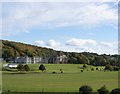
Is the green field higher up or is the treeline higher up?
the treeline

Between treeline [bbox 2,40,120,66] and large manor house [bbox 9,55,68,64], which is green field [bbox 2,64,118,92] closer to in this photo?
treeline [bbox 2,40,120,66]

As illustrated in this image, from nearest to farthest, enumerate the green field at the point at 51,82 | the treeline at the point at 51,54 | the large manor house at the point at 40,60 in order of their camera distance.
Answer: the green field at the point at 51,82, the treeline at the point at 51,54, the large manor house at the point at 40,60

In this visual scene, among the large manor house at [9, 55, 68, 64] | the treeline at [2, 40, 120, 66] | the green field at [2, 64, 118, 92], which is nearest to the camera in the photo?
the green field at [2, 64, 118, 92]

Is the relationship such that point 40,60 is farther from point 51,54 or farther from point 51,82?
point 51,82

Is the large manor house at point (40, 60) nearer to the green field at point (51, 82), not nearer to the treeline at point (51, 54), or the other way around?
the treeline at point (51, 54)

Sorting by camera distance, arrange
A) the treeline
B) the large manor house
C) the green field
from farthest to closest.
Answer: the large manor house
the treeline
the green field

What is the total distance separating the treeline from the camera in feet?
210

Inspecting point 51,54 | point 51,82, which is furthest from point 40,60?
point 51,82

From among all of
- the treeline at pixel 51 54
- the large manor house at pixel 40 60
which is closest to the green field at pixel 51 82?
the treeline at pixel 51 54

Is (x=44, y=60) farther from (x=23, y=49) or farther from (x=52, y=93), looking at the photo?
(x=52, y=93)

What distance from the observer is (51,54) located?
278 feet

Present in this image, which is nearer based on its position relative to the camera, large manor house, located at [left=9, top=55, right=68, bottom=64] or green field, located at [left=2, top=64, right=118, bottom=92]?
green field, located at [left=2, top=64, right=118, bottom=92]

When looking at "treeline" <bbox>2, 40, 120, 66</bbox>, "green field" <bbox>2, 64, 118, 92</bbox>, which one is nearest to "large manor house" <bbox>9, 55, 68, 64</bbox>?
"treeline" <bbox>2, 40, 120, 66</bbox>

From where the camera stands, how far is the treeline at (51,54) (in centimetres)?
6406
